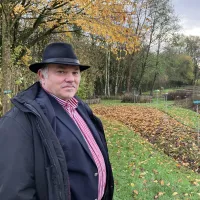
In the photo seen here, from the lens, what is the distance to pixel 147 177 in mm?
5180

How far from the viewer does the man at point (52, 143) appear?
149 centimetres

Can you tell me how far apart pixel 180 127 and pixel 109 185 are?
9.63 metres

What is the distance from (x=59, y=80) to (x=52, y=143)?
56cm

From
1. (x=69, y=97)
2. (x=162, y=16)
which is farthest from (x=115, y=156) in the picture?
(x=162, y=16)

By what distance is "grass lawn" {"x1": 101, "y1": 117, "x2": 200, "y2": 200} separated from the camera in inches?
178

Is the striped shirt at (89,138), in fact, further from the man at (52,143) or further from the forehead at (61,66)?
the forehead at (61,66)

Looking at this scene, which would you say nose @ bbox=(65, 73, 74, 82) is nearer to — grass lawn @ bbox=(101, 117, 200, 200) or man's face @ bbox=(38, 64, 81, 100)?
man's face @ bbox=(38, 64, 81, 100)

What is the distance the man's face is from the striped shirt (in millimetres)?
55

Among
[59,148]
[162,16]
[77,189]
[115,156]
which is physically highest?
[162,16]

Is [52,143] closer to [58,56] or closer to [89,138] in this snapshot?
[89,138]

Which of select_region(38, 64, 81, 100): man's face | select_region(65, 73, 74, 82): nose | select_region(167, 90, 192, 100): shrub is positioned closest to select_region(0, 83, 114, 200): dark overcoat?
→ select_region(38, 64, 81, 100): man's face

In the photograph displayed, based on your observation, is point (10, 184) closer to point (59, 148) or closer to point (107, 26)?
point (59, 148)

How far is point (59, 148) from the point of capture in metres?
1.59

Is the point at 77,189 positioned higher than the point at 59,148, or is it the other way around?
the point at 59,148
